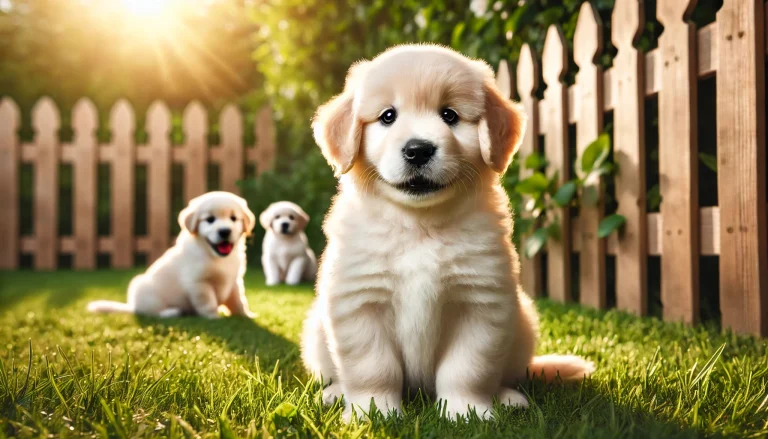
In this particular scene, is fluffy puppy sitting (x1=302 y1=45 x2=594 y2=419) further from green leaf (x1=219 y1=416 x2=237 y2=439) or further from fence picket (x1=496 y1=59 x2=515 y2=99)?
fence picket (x1=496 y1=59 x2=515 y2=99)

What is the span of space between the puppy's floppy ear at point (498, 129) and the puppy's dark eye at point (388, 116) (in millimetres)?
290

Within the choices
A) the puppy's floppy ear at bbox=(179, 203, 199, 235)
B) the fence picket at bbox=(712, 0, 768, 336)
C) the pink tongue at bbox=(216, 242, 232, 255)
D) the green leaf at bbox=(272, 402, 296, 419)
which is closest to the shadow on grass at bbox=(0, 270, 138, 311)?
the puppy's floppy ear at bbox=(179, 203, 199, 235)

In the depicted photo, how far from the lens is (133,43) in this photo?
43.7 ft

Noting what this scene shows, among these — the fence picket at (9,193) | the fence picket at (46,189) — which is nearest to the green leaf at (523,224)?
the fence picket at (46,189)

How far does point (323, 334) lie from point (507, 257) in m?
0.73

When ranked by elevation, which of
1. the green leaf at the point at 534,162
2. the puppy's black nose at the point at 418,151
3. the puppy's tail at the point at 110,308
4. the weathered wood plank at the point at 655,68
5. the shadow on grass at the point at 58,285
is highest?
the weathered wood plank at the point at 655,68

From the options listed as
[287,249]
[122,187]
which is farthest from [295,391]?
[122,187]

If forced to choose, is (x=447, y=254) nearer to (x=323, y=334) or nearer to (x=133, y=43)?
(x=323, y=334)

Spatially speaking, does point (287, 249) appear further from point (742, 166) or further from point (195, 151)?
point (742, 166)

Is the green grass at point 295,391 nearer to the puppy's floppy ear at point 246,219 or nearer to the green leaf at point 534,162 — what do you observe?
the puppy's floppy ear at point 246,219

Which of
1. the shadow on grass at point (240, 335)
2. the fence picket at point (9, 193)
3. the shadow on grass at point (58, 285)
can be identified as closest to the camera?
the shadow on grass at point (240, 335)

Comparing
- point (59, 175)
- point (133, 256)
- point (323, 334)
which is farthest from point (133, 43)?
point (323, 334)

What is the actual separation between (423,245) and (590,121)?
2.65 meters

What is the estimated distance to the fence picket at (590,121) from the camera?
4.20 metres
